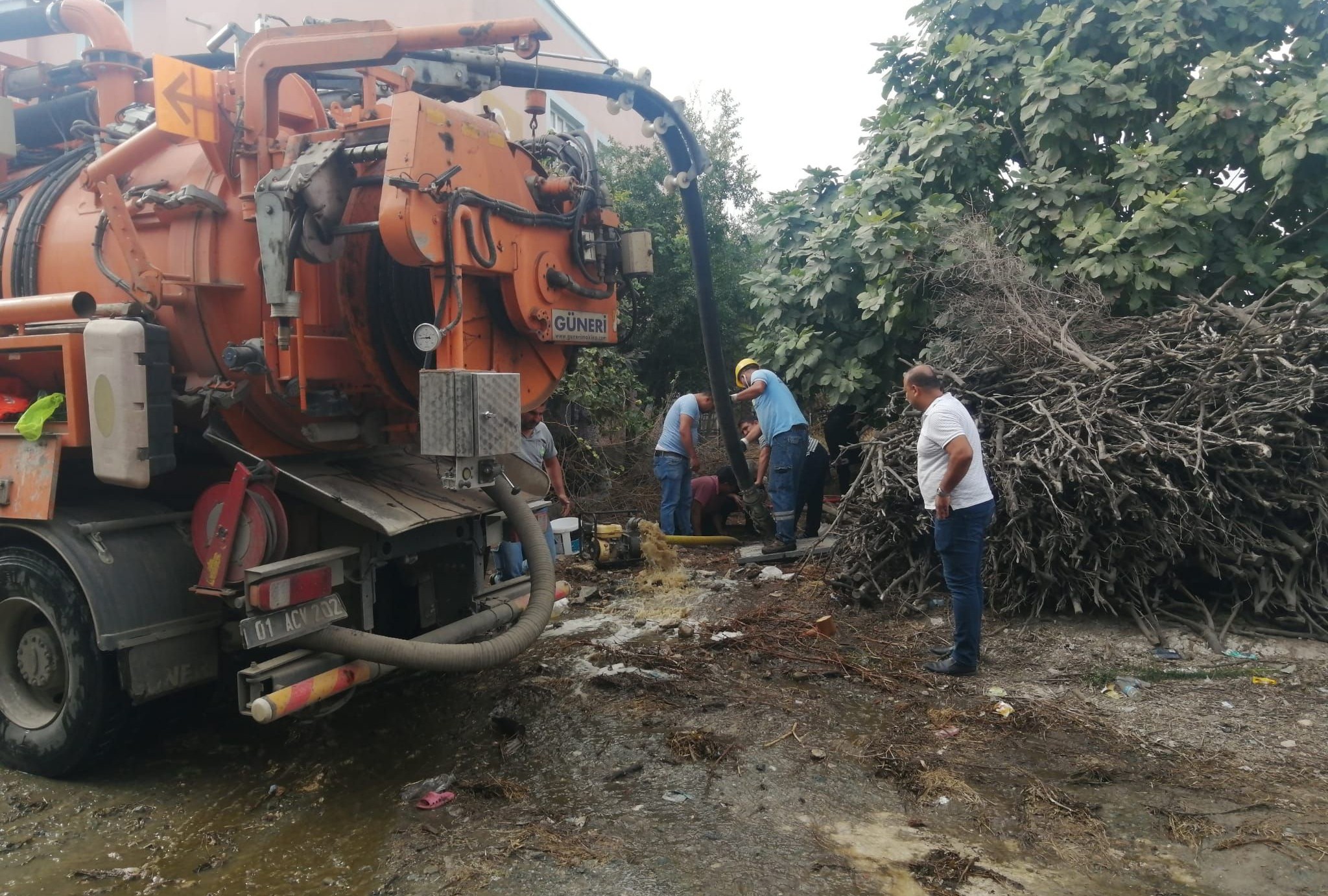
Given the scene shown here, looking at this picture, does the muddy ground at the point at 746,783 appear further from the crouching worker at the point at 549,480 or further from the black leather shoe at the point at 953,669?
the crouching worker at the point at 549,480

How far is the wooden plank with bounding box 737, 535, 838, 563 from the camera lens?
741 centimetres

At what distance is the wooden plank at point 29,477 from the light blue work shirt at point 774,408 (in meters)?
5.14

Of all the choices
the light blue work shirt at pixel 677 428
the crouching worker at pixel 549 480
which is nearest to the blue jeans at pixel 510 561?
the crouching worker at pixel 549 480

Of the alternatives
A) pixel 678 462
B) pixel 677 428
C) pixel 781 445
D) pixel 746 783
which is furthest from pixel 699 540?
pixel 746 783

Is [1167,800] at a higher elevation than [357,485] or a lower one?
lower

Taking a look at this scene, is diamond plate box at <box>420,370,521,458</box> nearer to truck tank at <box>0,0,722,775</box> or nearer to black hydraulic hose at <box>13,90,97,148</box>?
truck tank at <box>0,0,722,775</box>

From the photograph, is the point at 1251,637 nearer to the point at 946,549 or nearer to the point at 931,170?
the point at 946,549

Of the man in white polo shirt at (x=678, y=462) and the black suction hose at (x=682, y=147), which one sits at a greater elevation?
the black suction hose at (x=682, y=147)

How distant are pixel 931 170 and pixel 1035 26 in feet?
4.65

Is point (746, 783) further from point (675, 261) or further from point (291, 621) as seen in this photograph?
point (675, 261)

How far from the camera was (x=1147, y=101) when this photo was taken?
23.3ft

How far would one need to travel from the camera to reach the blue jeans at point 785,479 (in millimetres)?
7652

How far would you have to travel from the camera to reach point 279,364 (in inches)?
154

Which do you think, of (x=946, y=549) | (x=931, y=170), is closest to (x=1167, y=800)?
(x=946, y=549)
